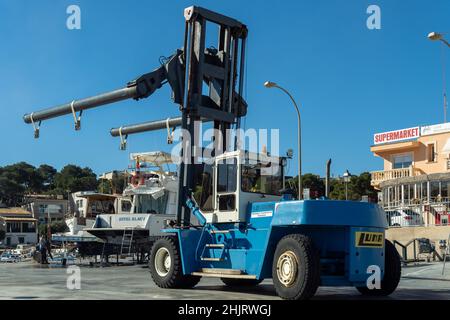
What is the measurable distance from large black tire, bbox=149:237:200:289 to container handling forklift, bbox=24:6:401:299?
2cm

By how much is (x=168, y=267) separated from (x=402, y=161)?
3764 centimetres

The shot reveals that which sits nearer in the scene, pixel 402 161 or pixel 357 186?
pixel 402 161

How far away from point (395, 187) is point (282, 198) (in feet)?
101

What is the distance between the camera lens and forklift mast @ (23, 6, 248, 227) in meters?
14.6

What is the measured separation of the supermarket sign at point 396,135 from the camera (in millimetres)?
46406

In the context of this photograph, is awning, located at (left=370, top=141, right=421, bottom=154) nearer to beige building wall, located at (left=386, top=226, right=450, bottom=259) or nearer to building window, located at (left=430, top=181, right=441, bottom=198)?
building window, located at (left=430, top=181, right=441, bottom=198)

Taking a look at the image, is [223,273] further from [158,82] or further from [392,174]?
[392,174]

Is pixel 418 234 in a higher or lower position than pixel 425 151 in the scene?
lower

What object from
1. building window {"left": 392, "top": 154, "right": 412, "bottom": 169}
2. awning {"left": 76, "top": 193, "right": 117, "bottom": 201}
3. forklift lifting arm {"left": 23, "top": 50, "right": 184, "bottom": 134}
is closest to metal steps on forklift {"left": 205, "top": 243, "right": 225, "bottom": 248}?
forklift lifting arm {"left": 23, "top": 50, "right": 184, "bottom": 134}

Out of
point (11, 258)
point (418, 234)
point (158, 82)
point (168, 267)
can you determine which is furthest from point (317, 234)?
point (11, 258)

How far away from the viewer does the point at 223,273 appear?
1226cm

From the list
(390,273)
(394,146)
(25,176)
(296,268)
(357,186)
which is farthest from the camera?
(25,176)
